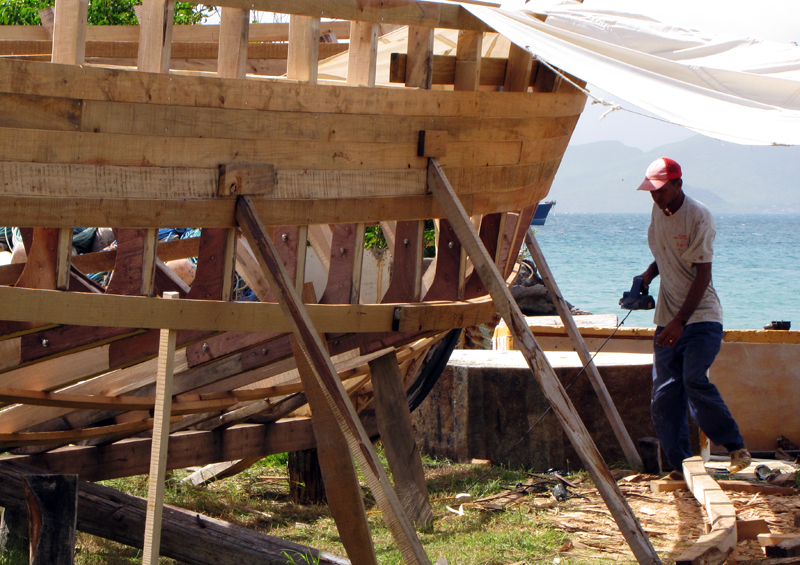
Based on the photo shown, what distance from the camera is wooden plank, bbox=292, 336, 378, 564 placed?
3471 mm

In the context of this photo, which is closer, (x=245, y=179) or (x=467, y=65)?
(x=245, y=179)

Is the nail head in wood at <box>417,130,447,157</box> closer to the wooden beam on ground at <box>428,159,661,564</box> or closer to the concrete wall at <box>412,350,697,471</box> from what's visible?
the wooden beam on ground at <box>428,159,661,564</box>

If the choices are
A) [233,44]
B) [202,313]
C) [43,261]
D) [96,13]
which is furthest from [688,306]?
[96,13]

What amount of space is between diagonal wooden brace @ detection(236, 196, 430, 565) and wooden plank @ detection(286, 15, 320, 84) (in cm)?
65

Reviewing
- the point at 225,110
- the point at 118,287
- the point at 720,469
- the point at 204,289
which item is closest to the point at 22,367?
the point at 118,287

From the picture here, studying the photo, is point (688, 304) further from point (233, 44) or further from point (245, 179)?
point (233, 44)

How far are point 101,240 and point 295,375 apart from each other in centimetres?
172

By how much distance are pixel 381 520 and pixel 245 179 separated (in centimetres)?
263

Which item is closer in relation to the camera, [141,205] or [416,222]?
[141,205]

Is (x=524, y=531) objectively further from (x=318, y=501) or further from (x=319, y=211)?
(x=319, y=211)

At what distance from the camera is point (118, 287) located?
120 inches

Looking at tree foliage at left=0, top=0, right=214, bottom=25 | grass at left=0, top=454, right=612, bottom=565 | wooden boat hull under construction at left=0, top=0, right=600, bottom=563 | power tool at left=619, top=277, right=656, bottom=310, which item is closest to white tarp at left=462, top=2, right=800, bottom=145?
wooden boat hull under construction at left=0, top=0, right=600, bottom=563

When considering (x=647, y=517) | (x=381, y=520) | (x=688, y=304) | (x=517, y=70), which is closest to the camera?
(x=517, y=70)

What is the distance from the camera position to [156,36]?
291cm
